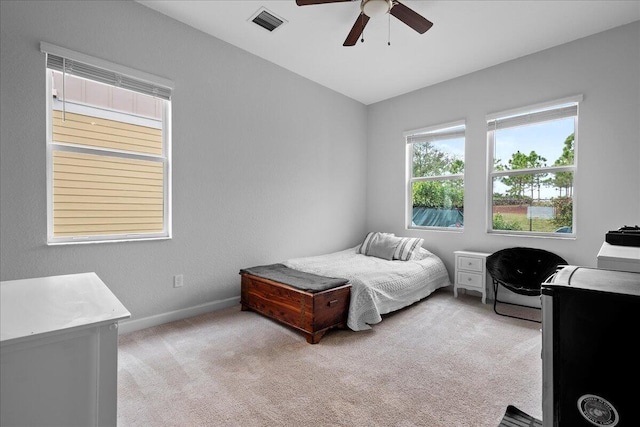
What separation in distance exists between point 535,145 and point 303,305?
3.14 metres

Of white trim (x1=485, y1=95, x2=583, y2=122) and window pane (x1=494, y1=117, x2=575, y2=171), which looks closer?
white trim (x1=485, y1=95, x2=583, y2=122)

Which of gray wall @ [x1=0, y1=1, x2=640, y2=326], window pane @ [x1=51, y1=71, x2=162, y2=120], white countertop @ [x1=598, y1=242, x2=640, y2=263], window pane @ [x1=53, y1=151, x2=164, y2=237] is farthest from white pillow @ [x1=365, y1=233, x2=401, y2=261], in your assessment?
window pane @ [x1=51, y1=71, x2=162, y2=120]

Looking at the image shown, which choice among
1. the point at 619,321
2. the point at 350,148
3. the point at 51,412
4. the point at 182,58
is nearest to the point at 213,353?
the point at 51,412

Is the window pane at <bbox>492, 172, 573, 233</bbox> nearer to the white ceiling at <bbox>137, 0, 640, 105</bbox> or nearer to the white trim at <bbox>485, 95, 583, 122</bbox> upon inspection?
the white trim at <bbox>485, 95, 583, 122</bbox>

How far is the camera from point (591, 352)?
0.96 meters

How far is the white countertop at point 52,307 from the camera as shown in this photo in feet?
2.79

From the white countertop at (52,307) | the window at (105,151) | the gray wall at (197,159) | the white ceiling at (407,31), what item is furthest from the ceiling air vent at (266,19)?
the white countertop at (52,307)

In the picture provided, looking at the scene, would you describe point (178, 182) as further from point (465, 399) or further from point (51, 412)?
point (465, 399)

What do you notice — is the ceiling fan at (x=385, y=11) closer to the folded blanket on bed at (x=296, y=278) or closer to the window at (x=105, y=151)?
the window at (x=105, y=151)

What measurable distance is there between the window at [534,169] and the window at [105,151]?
367cm

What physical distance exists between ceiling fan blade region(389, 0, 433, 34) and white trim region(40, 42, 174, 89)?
203 cm

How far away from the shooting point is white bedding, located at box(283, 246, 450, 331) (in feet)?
9.03

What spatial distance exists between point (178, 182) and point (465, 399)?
9.15ft

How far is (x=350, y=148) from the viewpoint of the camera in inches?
185
